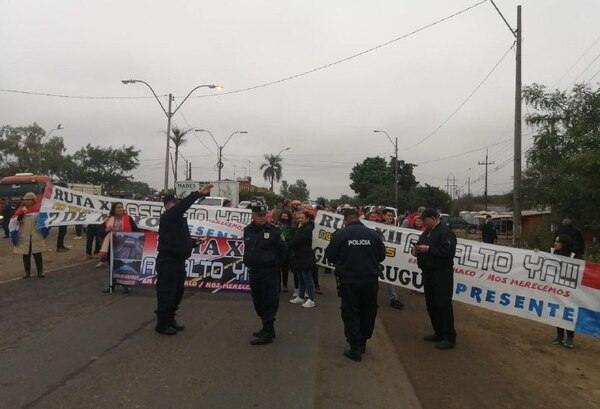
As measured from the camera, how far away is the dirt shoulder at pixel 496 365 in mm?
5113

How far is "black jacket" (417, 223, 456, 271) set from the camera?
6668mm

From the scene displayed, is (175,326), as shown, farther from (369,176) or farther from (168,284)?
(369,176)

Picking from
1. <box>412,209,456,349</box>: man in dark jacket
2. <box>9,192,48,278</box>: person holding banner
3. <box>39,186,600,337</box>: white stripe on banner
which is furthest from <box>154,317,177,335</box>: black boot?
<box>9,192,48,278</box>: person holding banner

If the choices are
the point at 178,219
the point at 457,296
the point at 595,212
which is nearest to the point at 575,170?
the point at 595,212

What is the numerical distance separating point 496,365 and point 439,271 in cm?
130

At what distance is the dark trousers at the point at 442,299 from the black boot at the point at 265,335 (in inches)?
84.8

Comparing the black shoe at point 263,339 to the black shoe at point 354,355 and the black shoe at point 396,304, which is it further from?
the black shoe at point 396,304

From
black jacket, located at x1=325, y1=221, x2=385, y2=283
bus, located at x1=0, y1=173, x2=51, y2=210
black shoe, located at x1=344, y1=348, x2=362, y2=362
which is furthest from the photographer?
bus, located at x1=0, y1=173, x2=51, y2=210

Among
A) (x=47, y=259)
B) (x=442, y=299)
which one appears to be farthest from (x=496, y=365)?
(x=47, y=259)

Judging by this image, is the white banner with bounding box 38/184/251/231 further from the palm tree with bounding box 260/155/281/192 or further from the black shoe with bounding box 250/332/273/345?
the palm tree with bounding box 260/155/281/192

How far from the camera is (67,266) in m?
13.0

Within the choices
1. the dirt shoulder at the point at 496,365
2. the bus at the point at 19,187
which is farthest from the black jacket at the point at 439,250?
the bus at the point at 19,187

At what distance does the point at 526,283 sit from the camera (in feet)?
26.5

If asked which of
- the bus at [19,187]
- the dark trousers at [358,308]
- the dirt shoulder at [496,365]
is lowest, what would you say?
the dirt shoulder at [496,365]
